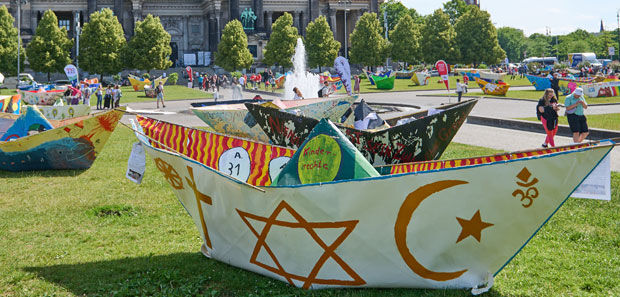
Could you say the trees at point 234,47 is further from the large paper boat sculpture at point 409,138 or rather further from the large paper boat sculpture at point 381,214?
the large paper boat sculpture at point 381,214

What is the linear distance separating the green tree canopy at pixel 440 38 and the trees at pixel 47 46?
4373 centimetres

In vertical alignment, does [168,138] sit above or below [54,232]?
above

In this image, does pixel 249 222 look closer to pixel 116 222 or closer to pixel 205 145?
pixel 205 145

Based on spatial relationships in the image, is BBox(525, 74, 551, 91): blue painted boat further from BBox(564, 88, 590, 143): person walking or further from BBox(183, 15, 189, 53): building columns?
BBox(183, 15, 189, 53): building columns

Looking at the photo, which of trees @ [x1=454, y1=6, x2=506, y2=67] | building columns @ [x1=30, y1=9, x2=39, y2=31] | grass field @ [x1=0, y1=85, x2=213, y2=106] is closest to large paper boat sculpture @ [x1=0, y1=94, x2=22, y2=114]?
grass field @ [x1=0, y1=85, x2=213, y2=106]

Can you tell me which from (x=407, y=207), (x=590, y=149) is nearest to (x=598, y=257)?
(x=590, y=149)

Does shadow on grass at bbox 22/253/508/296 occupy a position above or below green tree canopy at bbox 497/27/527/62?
below

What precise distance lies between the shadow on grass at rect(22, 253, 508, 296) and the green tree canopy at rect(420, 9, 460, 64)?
73.0 meters

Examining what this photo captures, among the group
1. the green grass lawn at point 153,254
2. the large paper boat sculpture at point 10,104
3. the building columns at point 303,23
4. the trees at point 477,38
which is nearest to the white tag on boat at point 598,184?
the green grass lawn at point 153,254

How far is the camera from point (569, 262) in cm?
645

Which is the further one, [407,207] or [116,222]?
[116,222]

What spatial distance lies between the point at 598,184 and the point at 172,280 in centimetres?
416

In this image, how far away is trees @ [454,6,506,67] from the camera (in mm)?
75750

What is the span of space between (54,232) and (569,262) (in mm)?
6662
